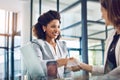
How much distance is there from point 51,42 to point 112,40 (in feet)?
1.76

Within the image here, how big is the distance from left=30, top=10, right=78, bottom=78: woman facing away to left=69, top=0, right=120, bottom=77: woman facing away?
391 mm

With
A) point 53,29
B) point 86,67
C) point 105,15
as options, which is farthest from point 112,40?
point 53,29

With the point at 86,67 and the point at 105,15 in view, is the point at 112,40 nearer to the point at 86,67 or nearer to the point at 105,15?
the point at 105,15

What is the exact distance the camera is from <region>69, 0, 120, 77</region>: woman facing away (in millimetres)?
964

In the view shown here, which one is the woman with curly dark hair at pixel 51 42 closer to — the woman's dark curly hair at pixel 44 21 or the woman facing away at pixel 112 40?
the woman's dark curly hair at pixel 44 21

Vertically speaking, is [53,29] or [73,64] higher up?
[53,29]

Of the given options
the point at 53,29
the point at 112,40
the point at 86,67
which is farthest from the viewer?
the point at 53,29

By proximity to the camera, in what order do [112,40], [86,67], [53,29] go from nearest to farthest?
[112,40], [86,67], [53,29]

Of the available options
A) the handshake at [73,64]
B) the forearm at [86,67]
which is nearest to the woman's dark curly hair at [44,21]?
the handshake at [73,64]

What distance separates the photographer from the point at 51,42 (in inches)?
57.5

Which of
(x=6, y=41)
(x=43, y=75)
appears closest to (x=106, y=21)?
(x=43, y=75)

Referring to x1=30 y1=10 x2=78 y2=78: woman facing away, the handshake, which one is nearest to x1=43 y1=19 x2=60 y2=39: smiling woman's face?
x1=30 y1=10 x2=78 y2=78: woman facing away

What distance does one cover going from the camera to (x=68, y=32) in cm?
141

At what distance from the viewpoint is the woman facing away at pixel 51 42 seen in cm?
141
